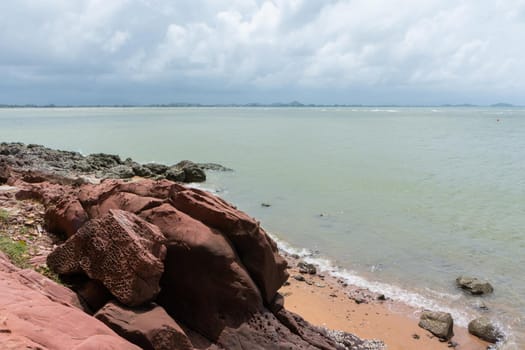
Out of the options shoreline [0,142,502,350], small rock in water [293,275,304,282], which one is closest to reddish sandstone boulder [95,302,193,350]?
shoreline [0,142,502,350]

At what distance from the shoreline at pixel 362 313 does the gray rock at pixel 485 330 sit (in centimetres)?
13

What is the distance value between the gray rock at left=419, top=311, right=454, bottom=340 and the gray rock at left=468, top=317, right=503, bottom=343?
19.3 inches

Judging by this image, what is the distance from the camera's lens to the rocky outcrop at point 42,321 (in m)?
4.40

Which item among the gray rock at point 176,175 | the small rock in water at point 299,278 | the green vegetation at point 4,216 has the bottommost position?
the small rock in water at point 299,278

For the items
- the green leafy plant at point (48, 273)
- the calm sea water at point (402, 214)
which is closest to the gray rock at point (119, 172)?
the calm sea water at point (402, 214)

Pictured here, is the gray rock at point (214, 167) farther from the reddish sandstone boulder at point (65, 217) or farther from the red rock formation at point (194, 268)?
the red rock formation at point (194, 268)

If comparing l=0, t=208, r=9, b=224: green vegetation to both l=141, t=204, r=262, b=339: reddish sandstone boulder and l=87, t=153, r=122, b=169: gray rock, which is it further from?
l=87, t=153, r=122, b=169: gray rock

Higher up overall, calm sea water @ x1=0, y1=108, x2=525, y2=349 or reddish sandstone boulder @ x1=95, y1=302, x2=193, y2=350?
reddish sandstone boulder @ x1=95, y1=302, x2=193, y2=350

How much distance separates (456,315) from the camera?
11.5 m

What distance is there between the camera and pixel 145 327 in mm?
6082

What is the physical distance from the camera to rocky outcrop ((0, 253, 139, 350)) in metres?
4.40

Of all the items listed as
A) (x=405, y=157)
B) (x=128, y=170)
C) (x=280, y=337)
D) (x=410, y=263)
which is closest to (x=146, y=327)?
(x=280, y=337)

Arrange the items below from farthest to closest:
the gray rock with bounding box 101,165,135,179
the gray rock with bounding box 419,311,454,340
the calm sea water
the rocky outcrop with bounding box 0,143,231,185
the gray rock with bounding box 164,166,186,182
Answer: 1. the gray rock with bounding box 164,166,186,182
2. the gray rock with bounding box 101,165,135,179
3. the rocky outcrop with bounding box 0,143,231,185
4. the calm sea water
5. the gray rock with bounding box 419,311,454,340

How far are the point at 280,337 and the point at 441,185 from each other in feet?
78.4
